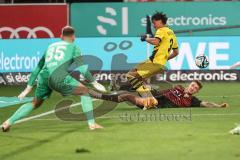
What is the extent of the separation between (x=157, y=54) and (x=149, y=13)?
13097mm

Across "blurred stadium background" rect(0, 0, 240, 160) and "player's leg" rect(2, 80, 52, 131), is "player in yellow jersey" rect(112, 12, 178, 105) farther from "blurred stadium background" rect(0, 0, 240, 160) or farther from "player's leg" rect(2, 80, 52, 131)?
"player's leg" rect(2, 80, 52, 131)

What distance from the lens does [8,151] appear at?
9492 millimetres

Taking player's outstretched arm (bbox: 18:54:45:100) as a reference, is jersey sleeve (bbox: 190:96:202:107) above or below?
below

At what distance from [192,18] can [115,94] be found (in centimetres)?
1286

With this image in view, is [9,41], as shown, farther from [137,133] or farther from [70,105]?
[137,133]

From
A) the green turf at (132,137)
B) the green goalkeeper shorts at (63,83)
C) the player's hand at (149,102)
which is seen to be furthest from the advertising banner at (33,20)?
the green goalkeeper shorts at (63,83)

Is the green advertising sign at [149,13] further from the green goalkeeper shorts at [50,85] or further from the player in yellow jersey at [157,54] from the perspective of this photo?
the green goalkeeper shorts at [50,85]

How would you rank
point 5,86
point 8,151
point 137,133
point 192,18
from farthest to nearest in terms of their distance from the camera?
point 192,18 → point 5,86 → point 137,133 → point 8,151

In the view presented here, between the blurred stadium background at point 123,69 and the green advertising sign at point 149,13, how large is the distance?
0.14ft

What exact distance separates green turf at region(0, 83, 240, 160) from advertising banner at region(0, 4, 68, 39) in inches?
533

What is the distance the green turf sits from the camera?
29.8 feet

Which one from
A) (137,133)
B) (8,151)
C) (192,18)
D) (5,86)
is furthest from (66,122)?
(192,18)

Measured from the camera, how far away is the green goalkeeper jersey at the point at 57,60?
37.8ft

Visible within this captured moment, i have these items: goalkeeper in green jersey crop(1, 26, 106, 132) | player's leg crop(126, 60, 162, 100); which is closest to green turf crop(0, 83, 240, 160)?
goalkeeper in green jersey crop(1, 26, 106, 132)
